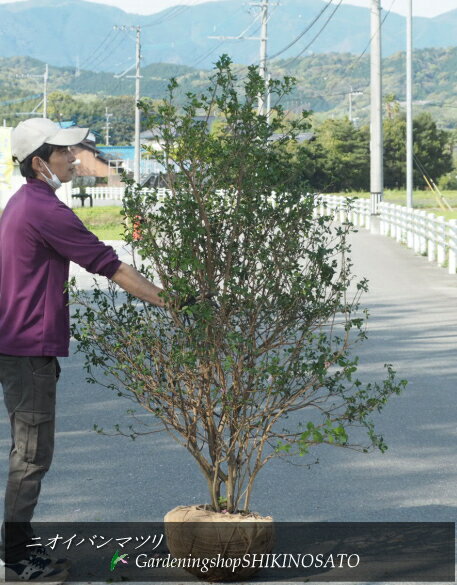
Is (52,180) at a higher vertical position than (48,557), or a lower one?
higher

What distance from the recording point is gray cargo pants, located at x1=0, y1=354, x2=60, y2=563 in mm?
4953

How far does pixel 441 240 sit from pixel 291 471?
17.4m

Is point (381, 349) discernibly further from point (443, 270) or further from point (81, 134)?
point (443, 270)

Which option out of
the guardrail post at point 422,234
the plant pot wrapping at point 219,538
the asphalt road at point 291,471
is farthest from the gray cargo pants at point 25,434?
the guardrail post at point 422,234

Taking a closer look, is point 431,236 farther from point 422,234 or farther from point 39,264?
point 39,264

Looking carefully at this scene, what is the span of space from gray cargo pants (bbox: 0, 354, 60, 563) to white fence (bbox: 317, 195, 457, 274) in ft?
43.0

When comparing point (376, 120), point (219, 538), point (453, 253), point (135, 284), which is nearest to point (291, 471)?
point (219, 538)

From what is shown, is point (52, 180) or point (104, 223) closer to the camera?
point (52, 180)

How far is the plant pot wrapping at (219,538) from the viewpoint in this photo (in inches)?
199

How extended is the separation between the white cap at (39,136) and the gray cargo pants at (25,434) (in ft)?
2.88

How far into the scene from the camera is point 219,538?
506 cm

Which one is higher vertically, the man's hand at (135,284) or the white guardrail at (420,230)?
the man's hand at (135,284)

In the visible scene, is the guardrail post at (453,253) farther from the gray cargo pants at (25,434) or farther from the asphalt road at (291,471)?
the gray cargo pants at (25,434)

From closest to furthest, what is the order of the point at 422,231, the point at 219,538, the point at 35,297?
the point at 35,297
the point at 219,538
the point at 422,231
